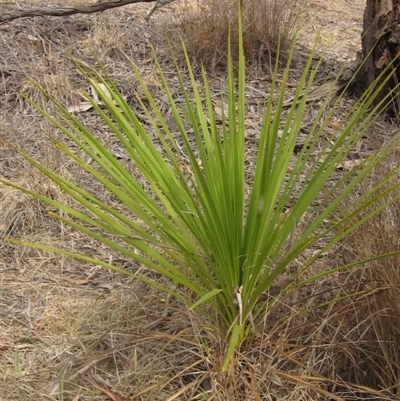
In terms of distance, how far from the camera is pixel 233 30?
429cm

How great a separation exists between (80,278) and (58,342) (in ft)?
1.32

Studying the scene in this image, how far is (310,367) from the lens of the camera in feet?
6.77

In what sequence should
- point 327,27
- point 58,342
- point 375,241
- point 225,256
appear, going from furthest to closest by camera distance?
point 327,27 → point 58,342 → point 375,241 → point 225,256

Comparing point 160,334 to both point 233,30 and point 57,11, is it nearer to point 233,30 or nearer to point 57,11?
point 233,30

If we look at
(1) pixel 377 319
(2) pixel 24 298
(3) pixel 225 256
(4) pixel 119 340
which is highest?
(3) pixel 225 256

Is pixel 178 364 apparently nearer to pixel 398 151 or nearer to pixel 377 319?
pixel 377 319

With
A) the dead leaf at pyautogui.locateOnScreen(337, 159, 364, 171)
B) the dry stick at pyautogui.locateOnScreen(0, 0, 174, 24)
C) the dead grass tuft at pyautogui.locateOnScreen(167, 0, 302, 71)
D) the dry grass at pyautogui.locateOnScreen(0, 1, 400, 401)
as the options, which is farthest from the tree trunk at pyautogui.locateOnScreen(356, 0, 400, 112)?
the dry grass at pyautogui.locateOnScreen(0, 1, 400, 401)

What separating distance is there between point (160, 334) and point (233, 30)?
2.72 metres

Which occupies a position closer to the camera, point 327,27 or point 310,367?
point 310,367

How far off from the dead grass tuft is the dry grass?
5.27 ft

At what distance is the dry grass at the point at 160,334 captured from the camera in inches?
79.0

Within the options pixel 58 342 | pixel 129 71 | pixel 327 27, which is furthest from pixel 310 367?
pixel 327 27

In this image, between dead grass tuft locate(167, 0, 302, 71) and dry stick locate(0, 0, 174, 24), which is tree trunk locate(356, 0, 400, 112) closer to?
dead grass tuft locate(167, 0, 302, 71)

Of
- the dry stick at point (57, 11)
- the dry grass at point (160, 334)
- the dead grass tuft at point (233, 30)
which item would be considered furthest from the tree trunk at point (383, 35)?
the dry grass at point (160, 334)
